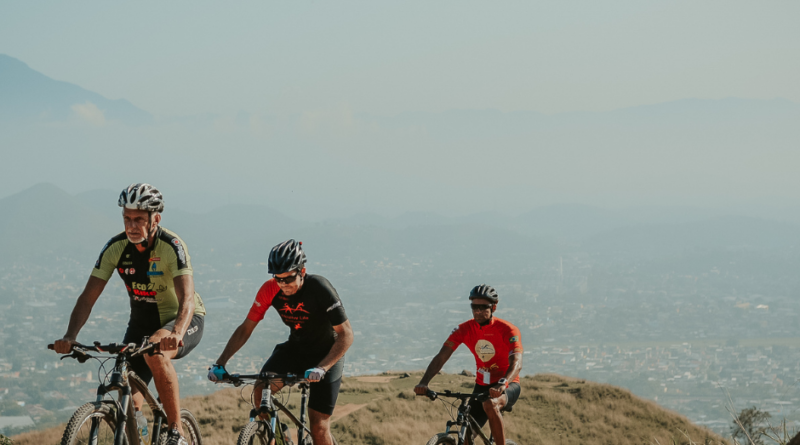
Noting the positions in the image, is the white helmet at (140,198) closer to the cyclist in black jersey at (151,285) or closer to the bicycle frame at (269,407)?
the cyclist in black jersey at (151,285)

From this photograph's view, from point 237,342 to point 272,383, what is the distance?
22.8 inches

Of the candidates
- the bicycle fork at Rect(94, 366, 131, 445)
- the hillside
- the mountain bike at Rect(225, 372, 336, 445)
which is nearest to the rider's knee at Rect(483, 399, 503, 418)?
the mountain bike at Rect(225, 372, 336, 445)

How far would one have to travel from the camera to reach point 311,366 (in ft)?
24.6

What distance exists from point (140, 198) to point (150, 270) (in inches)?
28.4

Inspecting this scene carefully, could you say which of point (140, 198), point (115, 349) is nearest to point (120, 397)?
point (115, 349)

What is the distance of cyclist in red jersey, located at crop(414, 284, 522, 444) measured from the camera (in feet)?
27.8

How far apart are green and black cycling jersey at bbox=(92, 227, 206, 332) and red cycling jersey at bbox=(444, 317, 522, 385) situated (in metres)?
3.44

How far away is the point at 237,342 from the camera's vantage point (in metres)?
7.21

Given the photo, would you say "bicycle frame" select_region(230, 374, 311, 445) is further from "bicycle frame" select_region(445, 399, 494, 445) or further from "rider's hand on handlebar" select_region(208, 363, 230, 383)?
"bicycle frame" select_region(445, 399, 494, 445)

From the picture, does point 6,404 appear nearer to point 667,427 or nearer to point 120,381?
point 667,427

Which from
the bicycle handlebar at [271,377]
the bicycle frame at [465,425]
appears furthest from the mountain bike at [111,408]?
the bicycle frame at [465,425]

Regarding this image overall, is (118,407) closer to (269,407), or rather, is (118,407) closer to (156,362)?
(156,362)

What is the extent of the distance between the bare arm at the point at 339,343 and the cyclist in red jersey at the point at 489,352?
1.49 meters

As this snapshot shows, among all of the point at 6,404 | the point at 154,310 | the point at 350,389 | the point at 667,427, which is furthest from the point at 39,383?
the point at 154,310
